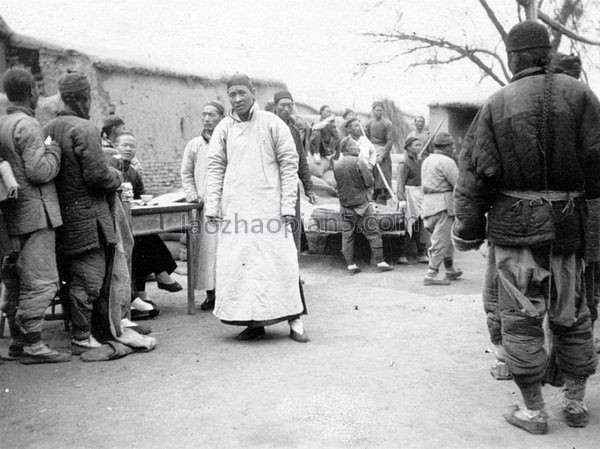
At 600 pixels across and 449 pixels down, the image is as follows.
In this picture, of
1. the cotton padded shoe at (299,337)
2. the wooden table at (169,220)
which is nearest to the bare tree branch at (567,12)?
the wooden table at (169,220)

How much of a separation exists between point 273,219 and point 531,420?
2.58m

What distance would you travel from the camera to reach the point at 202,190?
6832 mm

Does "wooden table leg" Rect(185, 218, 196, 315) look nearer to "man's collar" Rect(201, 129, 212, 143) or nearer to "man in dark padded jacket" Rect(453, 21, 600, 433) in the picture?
"man's collar" Rect(201, 129, 212, 143)

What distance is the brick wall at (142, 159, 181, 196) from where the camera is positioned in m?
12.6

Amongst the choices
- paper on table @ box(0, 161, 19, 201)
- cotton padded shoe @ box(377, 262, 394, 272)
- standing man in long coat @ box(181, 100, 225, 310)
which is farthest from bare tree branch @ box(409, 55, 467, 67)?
paper on table @ box(0, 161, 19, 201)

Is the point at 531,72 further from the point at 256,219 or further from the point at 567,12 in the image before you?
the point at 567,12

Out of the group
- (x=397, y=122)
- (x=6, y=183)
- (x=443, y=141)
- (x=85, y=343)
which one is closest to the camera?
(x=6, y=183)

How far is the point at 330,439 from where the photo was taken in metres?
3.63

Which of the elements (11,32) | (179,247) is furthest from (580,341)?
(11,32)

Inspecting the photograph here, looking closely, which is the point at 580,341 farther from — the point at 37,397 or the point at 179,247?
the point at 179,247

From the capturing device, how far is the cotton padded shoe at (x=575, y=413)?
12.3 feet

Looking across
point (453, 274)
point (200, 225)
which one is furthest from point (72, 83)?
point (453, 274)

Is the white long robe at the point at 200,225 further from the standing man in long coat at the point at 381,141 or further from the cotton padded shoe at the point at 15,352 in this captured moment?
the standing man in long coat at the point at 381,141

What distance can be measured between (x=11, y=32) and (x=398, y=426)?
31.6 ft
